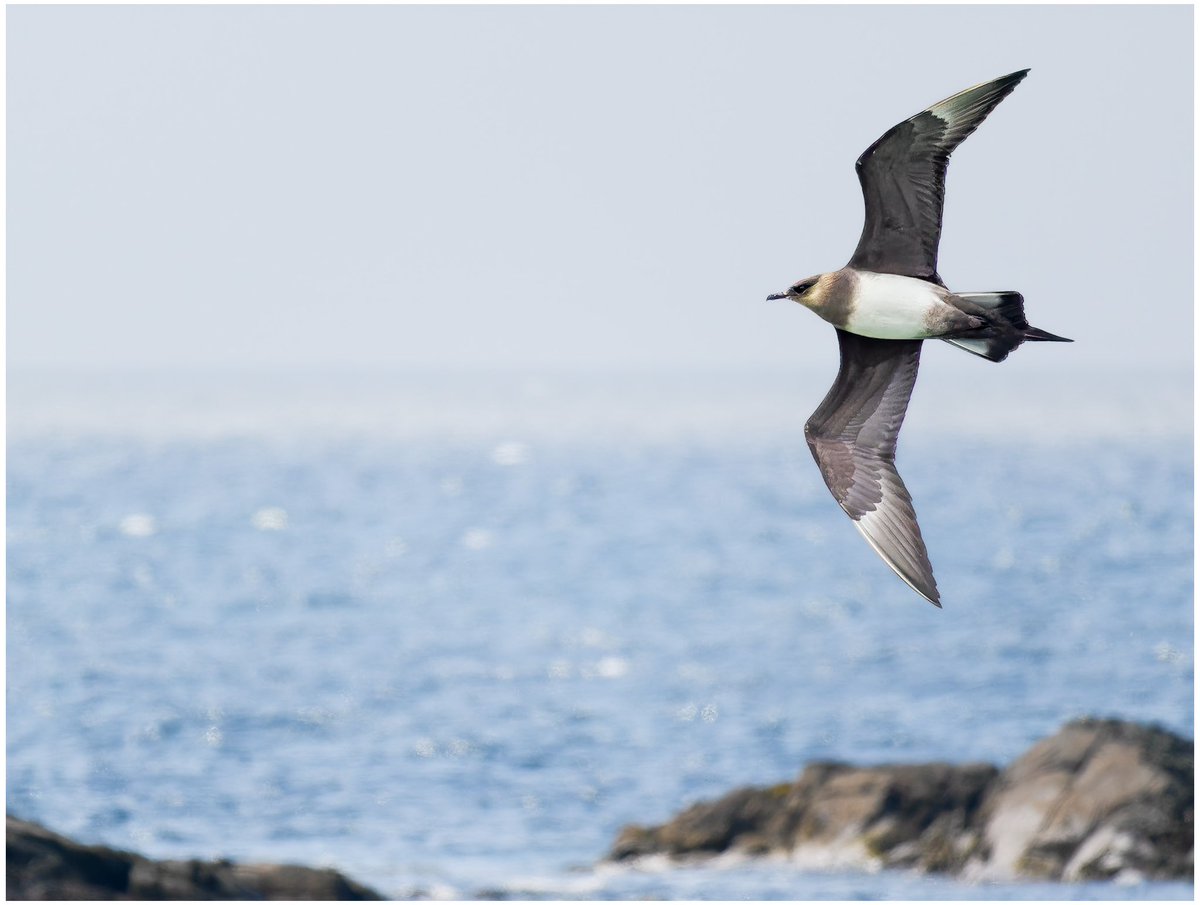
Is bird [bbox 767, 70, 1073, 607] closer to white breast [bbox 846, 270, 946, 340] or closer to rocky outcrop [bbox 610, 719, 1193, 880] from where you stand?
white breast [bbox 846, 270, 946, 340]

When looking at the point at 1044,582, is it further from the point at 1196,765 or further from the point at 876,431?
the point at 876,431

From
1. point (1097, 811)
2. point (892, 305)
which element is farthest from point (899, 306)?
point (1097, 811)

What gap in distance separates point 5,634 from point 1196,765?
53675 mm

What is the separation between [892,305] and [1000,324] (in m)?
0.73

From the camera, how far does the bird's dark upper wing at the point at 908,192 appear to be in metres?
10.9

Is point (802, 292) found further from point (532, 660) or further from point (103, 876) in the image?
point (532, 660)

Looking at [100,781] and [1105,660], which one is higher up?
[1105,660]

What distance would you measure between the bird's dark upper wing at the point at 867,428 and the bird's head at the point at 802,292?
1.05 meters

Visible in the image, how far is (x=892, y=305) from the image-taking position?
11.0m

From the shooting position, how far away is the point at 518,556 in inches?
3848

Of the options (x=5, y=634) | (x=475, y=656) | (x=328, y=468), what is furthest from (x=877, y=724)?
(x=328, y=468)

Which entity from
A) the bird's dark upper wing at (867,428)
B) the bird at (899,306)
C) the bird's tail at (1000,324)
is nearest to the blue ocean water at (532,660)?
the bird's dark upper wing at (867,428)

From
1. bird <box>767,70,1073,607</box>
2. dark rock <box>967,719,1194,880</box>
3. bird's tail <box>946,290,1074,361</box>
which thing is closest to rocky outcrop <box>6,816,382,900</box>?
dark rock <box>967,719,1194,880</box>

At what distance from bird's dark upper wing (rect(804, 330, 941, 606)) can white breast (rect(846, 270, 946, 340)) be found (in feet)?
3.44
